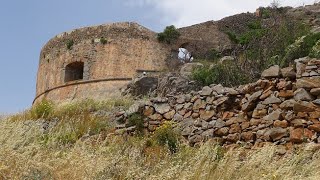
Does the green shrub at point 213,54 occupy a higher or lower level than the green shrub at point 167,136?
higher

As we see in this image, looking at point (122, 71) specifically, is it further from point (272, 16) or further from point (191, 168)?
point (191, 168)

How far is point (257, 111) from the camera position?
8.90 metres

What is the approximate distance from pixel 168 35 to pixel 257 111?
12319 mm

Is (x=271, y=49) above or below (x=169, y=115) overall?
above

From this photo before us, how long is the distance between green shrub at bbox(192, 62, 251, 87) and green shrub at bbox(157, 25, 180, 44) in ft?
14.9

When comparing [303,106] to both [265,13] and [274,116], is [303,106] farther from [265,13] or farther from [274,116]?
[265,13]

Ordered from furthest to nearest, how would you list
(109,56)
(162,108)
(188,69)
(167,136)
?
(109,56)
(188,69)
(162,108)
(167,136)

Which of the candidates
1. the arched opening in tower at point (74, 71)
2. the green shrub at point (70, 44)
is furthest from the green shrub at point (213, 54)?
the green shrub at point (70, 44)

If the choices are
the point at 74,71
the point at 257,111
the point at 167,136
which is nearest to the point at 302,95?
the point at 257,111

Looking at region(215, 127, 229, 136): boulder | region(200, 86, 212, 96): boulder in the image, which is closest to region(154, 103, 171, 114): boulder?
region(200, 86, 212, 96): boulder

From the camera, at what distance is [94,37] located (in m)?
20.7

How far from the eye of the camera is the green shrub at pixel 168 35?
2089 cm

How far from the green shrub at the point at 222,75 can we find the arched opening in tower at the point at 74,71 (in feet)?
21.9

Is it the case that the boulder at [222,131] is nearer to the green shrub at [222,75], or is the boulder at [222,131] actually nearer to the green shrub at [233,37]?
the green shrub at [222,75]
